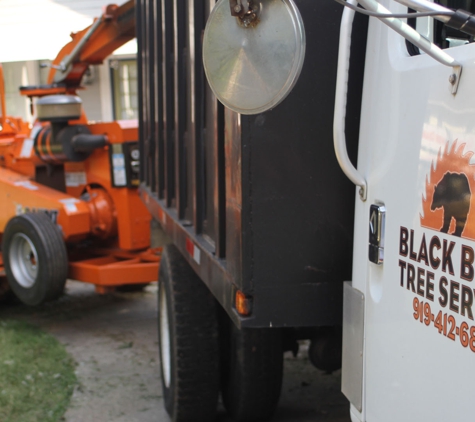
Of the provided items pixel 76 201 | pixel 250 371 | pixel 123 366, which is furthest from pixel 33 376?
pixel 250 371

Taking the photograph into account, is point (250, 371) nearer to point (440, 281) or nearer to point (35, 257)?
point (440, 281)

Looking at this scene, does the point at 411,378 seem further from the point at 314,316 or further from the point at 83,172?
the point at 83,172

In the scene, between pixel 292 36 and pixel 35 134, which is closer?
pixel 292 36

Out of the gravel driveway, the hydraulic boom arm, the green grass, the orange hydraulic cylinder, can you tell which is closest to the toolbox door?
the gravel driveway

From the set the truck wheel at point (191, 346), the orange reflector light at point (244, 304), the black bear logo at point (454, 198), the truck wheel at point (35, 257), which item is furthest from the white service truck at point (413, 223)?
the truck wheel at point (35, 257)

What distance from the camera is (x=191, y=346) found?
372 centimetres

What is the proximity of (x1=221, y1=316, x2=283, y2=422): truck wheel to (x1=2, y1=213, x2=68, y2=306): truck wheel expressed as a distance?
2.27 m

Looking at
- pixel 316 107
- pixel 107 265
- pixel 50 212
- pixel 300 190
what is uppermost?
pixel 316 107

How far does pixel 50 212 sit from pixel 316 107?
13.9 ft

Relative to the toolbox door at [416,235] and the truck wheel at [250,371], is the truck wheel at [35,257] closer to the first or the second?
the truck wheel at [250,371]

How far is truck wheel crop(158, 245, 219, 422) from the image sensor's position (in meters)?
3.73

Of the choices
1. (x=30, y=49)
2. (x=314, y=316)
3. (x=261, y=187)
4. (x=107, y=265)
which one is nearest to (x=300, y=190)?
(x=261, y=187)

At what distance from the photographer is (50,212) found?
240 inches

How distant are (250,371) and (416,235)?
78.9 inches
